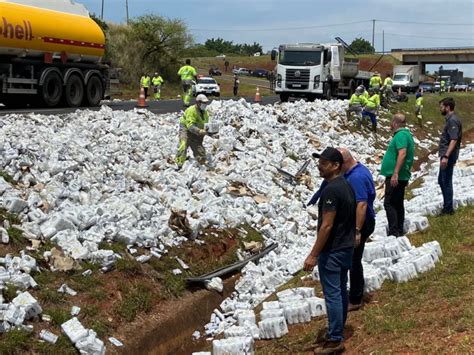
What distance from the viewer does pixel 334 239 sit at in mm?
5082

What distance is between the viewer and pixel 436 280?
651 centimetres

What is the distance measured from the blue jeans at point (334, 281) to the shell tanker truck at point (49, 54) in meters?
13.3

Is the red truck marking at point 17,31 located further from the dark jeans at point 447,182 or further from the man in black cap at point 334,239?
the man in black cap at point 334,239

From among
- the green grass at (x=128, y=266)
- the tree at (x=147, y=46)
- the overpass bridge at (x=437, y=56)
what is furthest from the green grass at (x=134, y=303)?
the overpass bridge at (x=437, y=56)

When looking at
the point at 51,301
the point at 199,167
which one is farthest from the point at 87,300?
the point at 199,167

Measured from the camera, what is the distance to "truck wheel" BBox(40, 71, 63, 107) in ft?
57.7

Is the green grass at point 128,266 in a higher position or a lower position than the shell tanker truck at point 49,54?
lower

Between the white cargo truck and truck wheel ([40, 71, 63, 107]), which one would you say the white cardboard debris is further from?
the white cargo truck

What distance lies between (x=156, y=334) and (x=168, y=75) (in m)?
42.9

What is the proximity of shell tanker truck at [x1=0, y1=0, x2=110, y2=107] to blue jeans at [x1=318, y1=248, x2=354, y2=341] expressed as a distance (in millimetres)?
13304

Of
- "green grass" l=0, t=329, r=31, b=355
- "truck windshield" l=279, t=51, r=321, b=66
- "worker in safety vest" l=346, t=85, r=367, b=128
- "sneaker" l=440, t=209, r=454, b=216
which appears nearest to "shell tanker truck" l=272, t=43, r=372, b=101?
"truck windshield" l=279, t=51, r=321, b=66

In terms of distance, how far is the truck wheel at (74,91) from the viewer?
1855 centimetres

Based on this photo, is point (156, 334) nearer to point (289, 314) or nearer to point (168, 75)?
point (289, 314)

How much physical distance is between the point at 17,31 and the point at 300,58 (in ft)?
45.5
